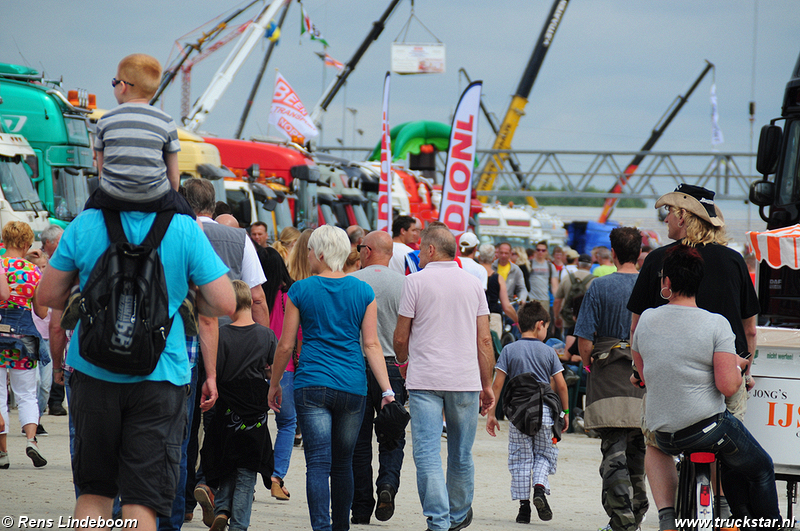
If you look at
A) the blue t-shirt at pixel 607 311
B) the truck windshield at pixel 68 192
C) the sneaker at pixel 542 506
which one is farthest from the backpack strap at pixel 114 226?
the truck windshield at pixel 68 192

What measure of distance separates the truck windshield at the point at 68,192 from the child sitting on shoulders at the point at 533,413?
1025cm

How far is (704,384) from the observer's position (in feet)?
15.1

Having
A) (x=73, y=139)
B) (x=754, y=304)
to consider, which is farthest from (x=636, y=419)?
(x=73, y=139)

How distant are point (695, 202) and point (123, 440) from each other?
331 centimetres

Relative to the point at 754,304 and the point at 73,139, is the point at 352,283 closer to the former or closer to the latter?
the point at 754,304

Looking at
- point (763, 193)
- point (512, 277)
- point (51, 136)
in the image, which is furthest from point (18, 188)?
point (763, 193)

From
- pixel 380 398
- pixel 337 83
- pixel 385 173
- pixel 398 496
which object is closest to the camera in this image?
pixel 380 398

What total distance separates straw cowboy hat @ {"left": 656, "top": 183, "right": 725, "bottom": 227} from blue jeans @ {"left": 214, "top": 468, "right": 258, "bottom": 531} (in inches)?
111

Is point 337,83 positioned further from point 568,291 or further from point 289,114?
point 568,291

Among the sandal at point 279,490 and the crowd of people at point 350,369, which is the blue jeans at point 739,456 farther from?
the sandal at point 279,490

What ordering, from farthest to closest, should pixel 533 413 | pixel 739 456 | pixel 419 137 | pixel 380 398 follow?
pixel 419 137 → pixel 533 413 → pixel 380 398 → pixel 739 456

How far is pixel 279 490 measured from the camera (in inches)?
274

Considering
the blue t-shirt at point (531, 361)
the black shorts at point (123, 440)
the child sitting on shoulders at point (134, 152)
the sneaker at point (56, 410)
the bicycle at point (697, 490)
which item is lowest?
the sneaker at point (56, 410)

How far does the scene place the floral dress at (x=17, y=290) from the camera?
300 inches
